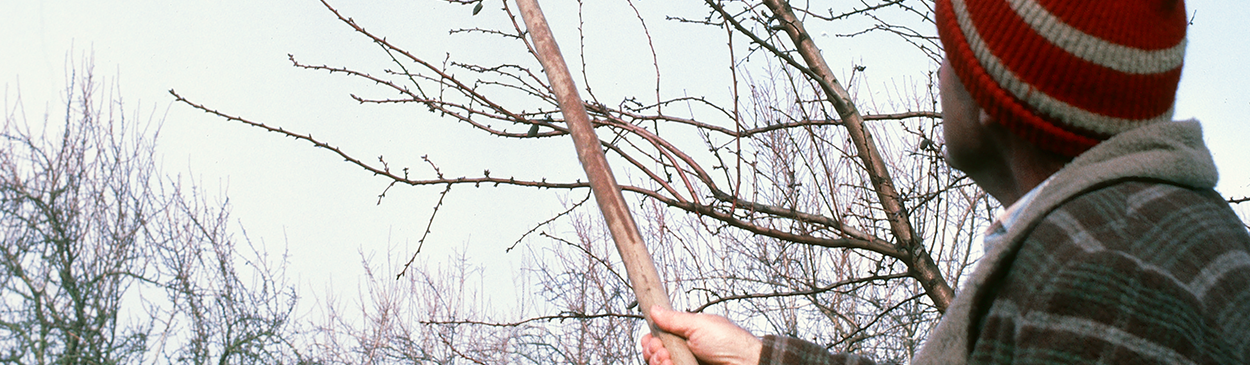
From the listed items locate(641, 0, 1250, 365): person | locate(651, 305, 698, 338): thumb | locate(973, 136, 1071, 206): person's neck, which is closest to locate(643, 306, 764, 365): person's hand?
locate(651, 305, 698, 338): thumb

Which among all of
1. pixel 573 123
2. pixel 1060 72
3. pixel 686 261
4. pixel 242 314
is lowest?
pixel 1060 72

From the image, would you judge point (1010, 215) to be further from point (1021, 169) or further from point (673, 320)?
point (673, 320)

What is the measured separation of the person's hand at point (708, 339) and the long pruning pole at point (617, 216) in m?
0.01

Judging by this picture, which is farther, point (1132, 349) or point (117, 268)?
point (117, 268)

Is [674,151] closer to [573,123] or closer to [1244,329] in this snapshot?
[573,123]

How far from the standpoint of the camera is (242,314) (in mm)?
14070

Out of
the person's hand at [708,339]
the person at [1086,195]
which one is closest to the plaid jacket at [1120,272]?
the person at [1086,195]

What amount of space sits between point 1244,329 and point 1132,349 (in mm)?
127

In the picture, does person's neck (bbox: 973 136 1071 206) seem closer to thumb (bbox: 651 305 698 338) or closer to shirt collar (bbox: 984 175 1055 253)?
shirt collar (bbox: 984 175 1055 253)

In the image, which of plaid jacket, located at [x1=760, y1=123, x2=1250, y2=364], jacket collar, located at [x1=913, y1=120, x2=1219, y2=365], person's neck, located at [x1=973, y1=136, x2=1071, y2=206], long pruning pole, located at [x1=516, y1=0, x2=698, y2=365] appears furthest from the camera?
long pruning pole, located at [x1=516, y1=0, x2=698, y2=365]

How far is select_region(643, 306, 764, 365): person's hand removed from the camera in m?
1.19

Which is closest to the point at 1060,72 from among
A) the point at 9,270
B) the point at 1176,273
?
the point at 1176,273

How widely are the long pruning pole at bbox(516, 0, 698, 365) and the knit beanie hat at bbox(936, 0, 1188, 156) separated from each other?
53 cm

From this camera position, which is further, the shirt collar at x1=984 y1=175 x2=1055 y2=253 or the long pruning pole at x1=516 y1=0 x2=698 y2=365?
the long pruning pole at x1=516 y1=0 x2=698 y2=365
